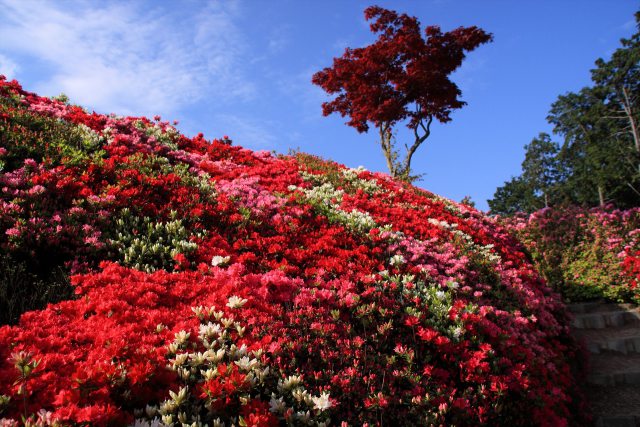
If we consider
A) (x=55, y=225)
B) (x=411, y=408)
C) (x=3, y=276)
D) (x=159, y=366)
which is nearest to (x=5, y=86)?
(x=55, y=225)

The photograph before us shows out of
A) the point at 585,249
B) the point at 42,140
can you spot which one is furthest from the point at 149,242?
the point at 585,249

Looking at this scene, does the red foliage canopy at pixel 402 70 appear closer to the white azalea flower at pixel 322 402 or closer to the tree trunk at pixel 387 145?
the tree trunk at pixel 387 145

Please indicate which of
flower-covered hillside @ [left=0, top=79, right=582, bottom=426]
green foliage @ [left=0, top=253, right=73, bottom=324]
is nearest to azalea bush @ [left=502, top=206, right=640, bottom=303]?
flower-covered hillside @ [left=0, top=79, right=582, bottom=426]

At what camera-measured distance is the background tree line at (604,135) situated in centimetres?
3656

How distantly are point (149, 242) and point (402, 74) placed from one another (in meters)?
21.1

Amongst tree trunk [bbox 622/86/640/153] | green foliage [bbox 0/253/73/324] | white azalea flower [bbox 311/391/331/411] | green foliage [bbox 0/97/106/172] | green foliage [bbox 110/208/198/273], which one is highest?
tree trunk [bbox 622/86/640/153]

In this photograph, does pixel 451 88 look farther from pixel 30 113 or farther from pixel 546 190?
pixel 546 190

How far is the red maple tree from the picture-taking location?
24531mm

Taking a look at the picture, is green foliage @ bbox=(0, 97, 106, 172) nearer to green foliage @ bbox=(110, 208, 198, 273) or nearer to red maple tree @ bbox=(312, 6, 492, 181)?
green foliage @ bbox=(110, 208, 198, 273)

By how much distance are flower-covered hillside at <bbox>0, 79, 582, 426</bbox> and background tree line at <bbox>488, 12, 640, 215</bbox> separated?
2764 centimetres

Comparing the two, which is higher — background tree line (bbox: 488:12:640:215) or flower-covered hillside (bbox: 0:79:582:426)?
background tree line (bbox: 488:12:640:215)

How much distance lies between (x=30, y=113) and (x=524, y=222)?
19133 millimetres

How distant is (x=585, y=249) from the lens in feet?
56.6

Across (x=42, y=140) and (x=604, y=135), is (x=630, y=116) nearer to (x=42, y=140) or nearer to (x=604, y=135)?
(x=604, y=135)
